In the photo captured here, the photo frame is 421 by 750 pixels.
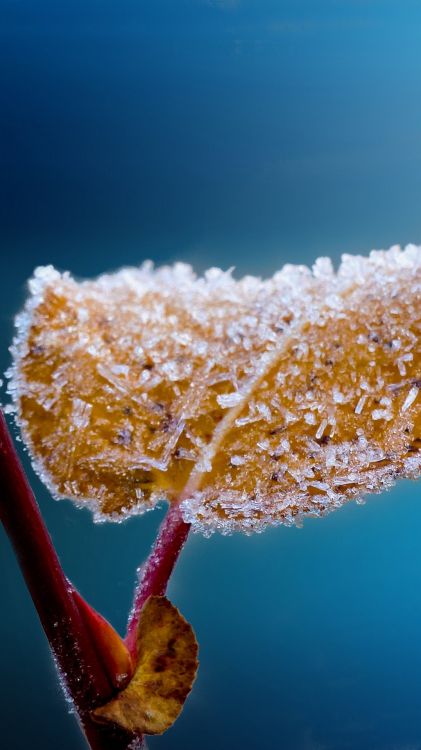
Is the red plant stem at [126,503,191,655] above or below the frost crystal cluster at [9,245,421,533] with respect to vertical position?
below

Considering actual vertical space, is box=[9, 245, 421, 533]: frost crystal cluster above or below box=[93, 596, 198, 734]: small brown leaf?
above

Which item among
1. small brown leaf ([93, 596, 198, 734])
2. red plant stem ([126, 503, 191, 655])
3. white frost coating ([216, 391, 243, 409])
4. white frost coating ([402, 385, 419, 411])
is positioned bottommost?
small brown leaf ([93, 596, 198, 734])

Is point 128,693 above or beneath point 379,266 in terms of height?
beneath

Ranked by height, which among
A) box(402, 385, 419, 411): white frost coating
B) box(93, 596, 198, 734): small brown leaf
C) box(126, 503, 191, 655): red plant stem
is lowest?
box(93, 596, 198, 734): small brown leaf
